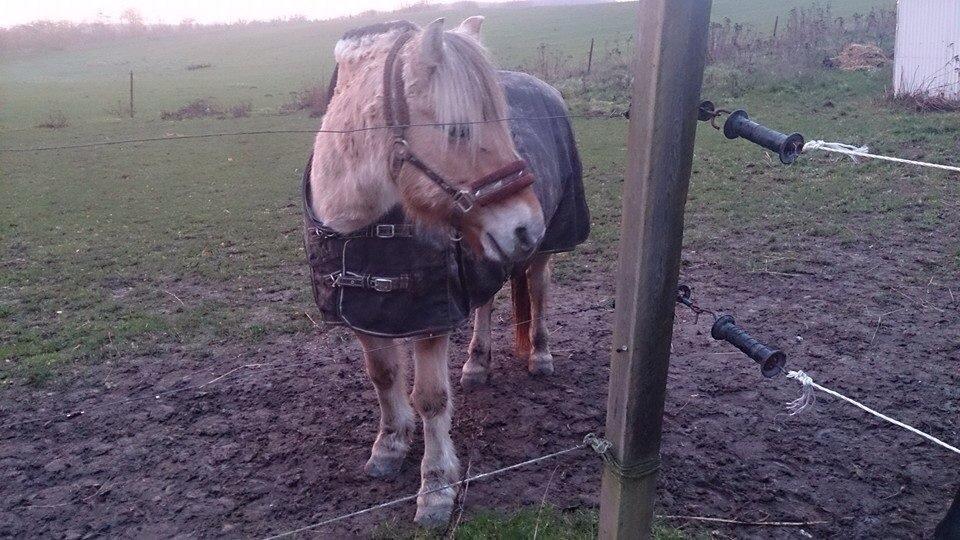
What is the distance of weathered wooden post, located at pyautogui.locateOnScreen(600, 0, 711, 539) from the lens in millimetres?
1682

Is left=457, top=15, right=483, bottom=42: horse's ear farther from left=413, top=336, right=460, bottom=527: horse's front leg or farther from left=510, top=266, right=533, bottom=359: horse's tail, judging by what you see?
left=510, top=266, right=533, bottom=359: horse's tail

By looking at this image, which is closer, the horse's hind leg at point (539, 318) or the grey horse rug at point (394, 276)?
the grey horse rug at point (394, 276)

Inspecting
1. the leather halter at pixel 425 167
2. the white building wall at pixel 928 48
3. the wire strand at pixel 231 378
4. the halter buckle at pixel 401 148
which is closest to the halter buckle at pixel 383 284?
the wire strand at pixel 231 378

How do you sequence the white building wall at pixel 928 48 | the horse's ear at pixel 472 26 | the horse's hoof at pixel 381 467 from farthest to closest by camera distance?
the white building wall at pixel 928 48 < the horse's hoof at pixel 381 467 < the horse's ear at pixel 472 26

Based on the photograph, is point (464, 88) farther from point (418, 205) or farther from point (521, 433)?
point (521, 433)

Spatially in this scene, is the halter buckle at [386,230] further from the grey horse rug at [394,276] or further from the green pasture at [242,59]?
the green pasture at [242,59]

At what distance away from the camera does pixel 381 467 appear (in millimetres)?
3270

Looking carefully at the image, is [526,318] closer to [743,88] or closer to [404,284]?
[404,284]

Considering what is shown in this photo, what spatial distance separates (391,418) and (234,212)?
6041mm

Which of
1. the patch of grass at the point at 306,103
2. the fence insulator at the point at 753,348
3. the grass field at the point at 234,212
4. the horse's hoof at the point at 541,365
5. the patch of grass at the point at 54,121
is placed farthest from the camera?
the patch of grass at the point at 306,103

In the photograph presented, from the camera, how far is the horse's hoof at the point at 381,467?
3268 millimetres

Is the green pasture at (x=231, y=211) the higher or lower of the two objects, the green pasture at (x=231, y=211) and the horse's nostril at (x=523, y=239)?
the lower

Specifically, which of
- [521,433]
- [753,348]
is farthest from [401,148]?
[521,433]

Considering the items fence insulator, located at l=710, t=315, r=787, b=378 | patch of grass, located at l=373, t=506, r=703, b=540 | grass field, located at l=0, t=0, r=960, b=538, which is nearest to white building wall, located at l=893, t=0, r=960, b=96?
grass field, located at l=0, t=0, r=960, b=538
